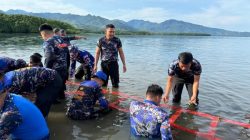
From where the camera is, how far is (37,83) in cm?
579

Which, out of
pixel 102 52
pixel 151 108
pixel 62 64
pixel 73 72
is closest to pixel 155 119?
pixel 151 108

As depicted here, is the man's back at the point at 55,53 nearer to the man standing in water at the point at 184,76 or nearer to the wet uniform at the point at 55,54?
the wet uniform at the point at 55,54

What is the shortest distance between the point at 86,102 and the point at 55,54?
5.70 feet

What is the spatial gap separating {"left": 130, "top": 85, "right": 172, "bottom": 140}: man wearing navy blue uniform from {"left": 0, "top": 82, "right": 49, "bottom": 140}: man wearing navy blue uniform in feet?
6.47

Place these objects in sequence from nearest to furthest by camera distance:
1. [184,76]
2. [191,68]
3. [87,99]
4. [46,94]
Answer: [46,94], [87,99], [191,68], [184,76]

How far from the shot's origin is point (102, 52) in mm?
10078

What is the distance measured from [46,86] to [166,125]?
2.42m

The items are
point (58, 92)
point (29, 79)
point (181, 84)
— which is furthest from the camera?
point (181, 84)

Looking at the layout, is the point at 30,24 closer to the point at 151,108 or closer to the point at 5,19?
the point at 5,19

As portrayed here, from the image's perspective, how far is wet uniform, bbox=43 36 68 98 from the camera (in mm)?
7914

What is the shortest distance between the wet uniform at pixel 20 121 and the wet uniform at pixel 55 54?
4171mm

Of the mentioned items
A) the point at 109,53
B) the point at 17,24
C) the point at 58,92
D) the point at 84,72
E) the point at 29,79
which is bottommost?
the point at 84,72

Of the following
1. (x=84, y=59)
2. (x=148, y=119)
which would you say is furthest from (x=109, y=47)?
(x=148, y=119)

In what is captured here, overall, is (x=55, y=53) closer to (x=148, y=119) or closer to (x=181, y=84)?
(x=181, y=84)
